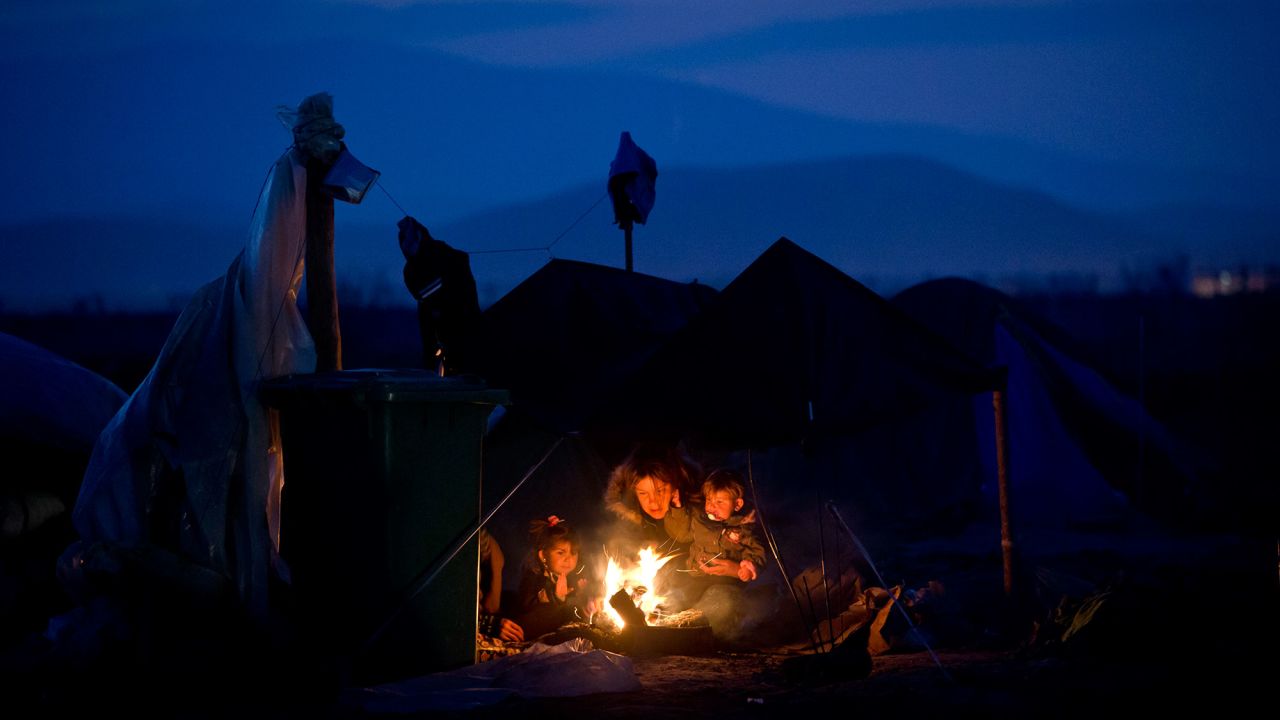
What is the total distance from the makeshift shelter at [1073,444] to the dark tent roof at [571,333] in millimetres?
4042

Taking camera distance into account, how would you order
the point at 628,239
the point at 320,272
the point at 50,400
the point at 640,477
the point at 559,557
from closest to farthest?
1. the point at 320,272
2. the point at 559,557
3. the point at 640,477
4. the point at 50,400
5. the point at 628,239

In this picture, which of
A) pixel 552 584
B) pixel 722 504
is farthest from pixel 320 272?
pixel 722 504

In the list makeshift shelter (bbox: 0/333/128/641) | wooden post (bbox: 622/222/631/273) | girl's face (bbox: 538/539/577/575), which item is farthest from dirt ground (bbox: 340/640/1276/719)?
wooden post (bbox: 622/222/631/273)

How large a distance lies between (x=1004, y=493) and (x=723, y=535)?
1.75 meters

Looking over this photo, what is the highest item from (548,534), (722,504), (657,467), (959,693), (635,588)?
(657,467)

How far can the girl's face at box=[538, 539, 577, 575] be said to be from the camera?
773cm

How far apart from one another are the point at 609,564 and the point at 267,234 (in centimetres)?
287

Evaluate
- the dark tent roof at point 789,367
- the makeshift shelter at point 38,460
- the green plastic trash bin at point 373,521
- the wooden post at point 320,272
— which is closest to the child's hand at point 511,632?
the green plastic trash bin at point 373,521

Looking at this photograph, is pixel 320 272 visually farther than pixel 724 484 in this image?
No

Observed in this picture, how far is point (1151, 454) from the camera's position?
12062 mm

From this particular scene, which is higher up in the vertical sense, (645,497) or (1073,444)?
(1073,444)

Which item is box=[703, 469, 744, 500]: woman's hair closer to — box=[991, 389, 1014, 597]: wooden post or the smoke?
the smoke

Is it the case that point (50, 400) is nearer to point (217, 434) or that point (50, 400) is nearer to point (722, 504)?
point (217, 434)

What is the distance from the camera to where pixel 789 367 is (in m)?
7.16
